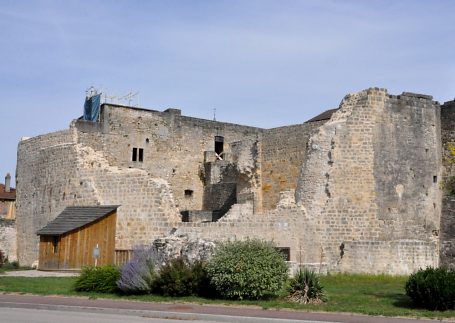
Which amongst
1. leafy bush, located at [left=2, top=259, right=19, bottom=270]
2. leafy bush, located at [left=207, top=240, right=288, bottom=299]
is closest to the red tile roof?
leafy bush, located at [left=2, top=259, right=19, bottom=270]

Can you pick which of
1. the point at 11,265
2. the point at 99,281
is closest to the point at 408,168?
the point at 99,281

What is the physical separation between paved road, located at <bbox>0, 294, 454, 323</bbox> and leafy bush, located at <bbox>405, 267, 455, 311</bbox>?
5.52 feet

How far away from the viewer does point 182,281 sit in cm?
1617

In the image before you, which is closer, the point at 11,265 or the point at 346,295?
the point at 346,295

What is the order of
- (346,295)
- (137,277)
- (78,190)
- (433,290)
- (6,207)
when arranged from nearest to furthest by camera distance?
(433,290) < (137,277) < (346,295) < (78,190) < (6,207)

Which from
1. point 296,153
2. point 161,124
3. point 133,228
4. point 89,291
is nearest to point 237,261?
point 89,291

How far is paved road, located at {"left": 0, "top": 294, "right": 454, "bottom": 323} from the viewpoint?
1241 cm

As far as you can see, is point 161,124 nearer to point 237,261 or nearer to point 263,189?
point 263,189

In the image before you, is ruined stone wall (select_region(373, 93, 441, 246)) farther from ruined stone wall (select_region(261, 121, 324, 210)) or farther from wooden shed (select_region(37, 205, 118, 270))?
wooden shed (select_region(37, 205, 118, 270))

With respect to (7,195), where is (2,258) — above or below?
below

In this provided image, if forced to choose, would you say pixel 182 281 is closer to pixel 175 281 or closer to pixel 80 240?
pixel 175 281

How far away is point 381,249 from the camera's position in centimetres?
2383

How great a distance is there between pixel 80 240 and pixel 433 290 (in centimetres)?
1593

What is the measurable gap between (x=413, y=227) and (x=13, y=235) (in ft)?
70.2
